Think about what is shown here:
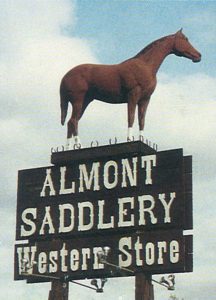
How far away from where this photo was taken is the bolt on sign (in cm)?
4256

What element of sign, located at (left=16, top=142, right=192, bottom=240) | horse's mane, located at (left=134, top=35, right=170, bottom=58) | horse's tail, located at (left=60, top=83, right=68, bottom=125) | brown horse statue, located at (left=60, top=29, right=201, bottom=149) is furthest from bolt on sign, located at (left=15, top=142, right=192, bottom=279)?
horse's mane, located at (left=134, top=35, right=170, bottom=58)

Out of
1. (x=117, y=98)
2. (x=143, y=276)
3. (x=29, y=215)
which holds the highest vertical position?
(x=117, y=98)

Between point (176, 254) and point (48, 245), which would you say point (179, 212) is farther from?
point (48, 245)

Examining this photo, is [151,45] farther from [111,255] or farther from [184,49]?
[111,255]

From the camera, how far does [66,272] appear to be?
145ft

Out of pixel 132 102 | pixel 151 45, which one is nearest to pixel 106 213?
pixel 132 102

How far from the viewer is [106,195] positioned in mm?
44156

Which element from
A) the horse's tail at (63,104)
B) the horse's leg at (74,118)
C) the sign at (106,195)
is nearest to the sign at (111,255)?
the sign at (106,195)

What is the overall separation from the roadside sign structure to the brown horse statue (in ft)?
5.51

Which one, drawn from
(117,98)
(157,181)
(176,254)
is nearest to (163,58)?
(117,98)

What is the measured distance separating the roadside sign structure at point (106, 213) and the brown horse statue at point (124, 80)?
1.68 metres

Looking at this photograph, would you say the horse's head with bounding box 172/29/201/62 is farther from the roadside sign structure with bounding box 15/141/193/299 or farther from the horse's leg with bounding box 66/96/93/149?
the roadside sign structure with bounding box 15/141/193/299

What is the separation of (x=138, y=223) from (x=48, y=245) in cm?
431

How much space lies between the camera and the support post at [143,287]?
41688mm
